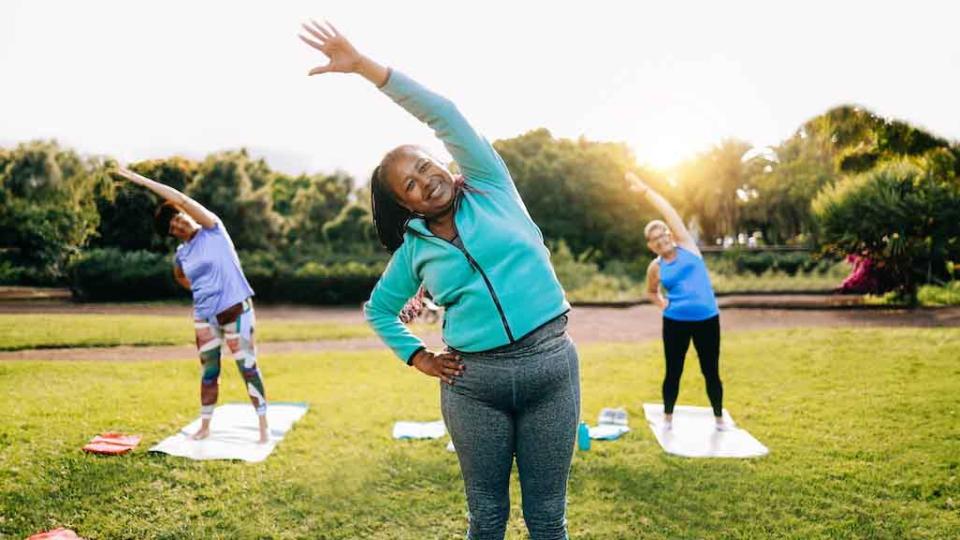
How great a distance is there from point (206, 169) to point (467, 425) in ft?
69.3

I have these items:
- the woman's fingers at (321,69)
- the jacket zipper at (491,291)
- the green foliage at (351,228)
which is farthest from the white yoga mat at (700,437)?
the green foliage at (351,228)

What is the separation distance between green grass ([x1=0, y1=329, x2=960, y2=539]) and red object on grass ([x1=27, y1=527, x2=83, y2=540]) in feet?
0.33

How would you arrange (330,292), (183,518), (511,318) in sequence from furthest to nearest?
(330,292) < (183,518) < (511,318)

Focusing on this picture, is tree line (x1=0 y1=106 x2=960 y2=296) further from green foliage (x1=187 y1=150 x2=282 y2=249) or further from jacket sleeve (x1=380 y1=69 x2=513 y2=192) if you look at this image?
jacket sleeve (x1=380 y1=69 x2=513 y2=192)

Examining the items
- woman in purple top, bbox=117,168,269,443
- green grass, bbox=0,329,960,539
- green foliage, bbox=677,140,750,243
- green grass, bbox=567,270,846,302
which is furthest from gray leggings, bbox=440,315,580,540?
green foliage, bbox=677,140,750,243

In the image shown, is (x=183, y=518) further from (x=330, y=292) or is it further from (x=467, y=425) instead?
(x=330, y=292)

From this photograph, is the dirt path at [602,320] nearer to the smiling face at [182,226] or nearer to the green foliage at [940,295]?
the green foliage at [940,295]

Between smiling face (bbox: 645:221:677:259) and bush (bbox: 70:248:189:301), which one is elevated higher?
smiling face (bbox: 645:221:677:259)

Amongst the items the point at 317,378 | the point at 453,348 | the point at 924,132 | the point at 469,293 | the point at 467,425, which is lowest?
the point at 317,378

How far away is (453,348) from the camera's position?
2.17m

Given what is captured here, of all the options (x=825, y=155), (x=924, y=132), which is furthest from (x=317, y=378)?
(x=825, y=155)

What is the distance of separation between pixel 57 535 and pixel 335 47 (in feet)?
10.5

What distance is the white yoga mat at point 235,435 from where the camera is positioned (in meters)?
5.23

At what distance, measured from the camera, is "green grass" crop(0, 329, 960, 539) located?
3980mm
